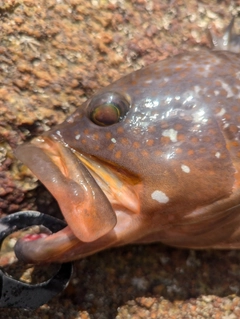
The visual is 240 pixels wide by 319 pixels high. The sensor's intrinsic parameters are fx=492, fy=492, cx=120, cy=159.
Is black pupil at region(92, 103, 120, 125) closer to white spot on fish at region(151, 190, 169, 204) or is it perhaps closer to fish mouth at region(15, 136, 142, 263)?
fish mouth at region(15, 136, 142, 263)

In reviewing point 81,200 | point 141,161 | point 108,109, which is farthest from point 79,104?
point 81,200

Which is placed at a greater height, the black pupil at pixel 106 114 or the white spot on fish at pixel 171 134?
the black pupil at pixel 106 114

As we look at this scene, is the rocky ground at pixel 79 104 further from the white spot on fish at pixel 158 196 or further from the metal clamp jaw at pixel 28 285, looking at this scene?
the white spot on fish at pixel 158 196

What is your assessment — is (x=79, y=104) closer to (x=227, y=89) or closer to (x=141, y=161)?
(x=141, y=161)

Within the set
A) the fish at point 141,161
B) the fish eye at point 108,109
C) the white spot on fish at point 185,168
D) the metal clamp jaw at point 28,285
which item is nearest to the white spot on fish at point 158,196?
the fish at point 141,161

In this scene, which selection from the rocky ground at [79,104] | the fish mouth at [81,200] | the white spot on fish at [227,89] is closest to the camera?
the fish mouth at [81,200]

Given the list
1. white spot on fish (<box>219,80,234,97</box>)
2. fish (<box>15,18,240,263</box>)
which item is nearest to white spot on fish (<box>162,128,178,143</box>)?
fish (<box>15,18,240,263</box>)

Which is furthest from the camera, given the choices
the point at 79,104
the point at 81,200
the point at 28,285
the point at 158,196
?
the point at 79,104

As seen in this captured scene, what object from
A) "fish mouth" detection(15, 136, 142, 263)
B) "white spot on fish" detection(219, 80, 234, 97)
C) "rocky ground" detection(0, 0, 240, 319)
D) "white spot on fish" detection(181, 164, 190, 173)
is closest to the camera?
"fish mouth" detection(15, 136, 142, 263)
